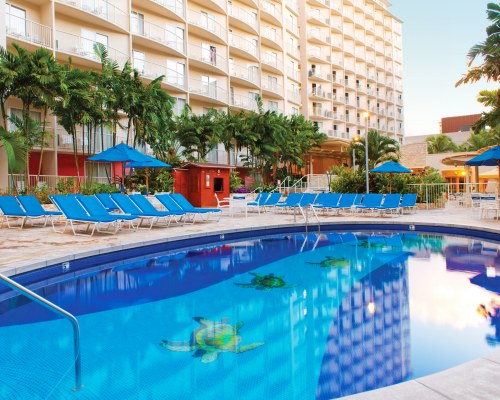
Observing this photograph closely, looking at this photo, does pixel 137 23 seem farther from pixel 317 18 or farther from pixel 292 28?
pixel 317 18

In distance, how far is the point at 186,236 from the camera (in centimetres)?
1067

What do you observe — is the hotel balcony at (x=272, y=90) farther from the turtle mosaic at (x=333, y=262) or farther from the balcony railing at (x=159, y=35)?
the turtle mosaic at (x=333, y=262)

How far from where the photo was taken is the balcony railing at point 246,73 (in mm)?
33125

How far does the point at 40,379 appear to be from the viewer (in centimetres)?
367

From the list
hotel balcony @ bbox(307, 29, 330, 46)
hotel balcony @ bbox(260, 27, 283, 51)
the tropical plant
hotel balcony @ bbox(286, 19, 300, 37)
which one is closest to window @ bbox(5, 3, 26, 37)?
the tropical plant

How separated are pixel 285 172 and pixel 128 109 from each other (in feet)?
48.0

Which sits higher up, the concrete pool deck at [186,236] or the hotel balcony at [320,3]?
the hotel balcony at [320,3]

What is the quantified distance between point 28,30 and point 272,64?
820 inches

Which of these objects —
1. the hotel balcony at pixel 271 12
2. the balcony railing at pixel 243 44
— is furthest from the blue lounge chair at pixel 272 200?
the hotel balcony at pixel 271 12

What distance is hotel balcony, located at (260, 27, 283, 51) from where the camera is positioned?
117ft

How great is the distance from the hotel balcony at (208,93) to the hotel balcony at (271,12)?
9.32m

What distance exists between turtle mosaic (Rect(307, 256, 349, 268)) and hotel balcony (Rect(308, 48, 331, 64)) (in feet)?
125

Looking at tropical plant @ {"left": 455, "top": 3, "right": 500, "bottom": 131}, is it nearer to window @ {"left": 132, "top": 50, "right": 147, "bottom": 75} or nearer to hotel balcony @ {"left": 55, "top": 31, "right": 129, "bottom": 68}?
hotel balcony @ {"left": 55, "top": 31, "right": 129, "bottom": 68}

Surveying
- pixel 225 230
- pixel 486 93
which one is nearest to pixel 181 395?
pixel 225 230
